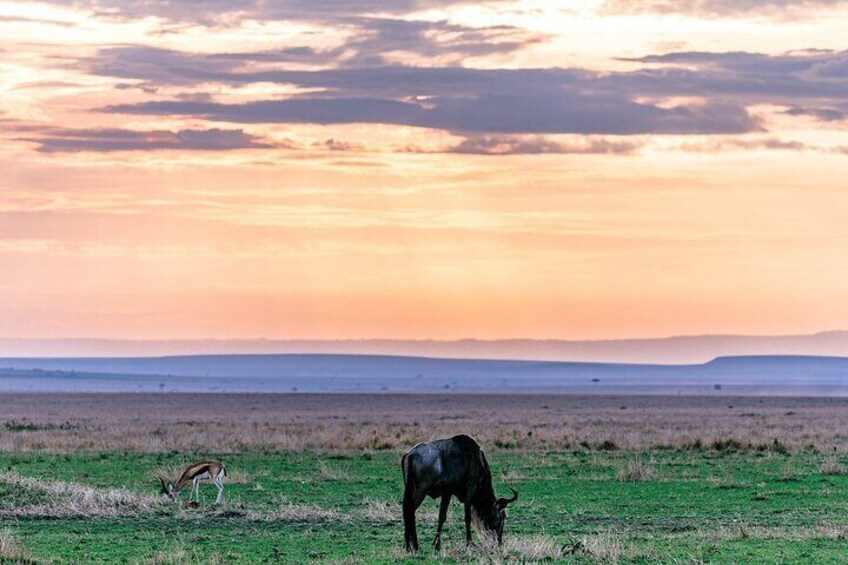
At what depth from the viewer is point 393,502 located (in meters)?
28.8

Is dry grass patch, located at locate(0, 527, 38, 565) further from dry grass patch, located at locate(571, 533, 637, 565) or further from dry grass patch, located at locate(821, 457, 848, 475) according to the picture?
dry grass patch, located at locate(821, 457, 848, 475)

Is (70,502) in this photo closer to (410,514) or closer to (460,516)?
(460,516)

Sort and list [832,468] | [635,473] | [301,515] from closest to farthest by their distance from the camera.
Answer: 1. [301,515]
2. [635,473]
3. [832,468]

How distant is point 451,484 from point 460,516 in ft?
19.3

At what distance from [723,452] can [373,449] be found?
39.7ft

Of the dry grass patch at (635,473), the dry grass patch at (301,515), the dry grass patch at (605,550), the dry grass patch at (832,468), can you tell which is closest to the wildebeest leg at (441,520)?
the dry grass patch at (605,550)

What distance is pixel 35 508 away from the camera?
2550cm

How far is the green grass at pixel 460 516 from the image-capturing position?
20.0m

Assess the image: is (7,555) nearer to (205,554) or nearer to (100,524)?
(205,554)

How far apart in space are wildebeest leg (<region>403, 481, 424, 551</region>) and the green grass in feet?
1.06

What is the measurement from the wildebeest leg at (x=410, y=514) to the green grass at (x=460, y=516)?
0.32 m

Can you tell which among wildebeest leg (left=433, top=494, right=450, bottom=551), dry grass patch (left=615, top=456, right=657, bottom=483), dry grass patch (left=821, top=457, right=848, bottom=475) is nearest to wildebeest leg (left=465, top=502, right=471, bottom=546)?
wildebeest leg (left=433, top=494, right=450, bottom=551)

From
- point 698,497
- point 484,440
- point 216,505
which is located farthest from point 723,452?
point 216,505

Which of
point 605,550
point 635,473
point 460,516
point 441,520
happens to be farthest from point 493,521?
point 635,473
